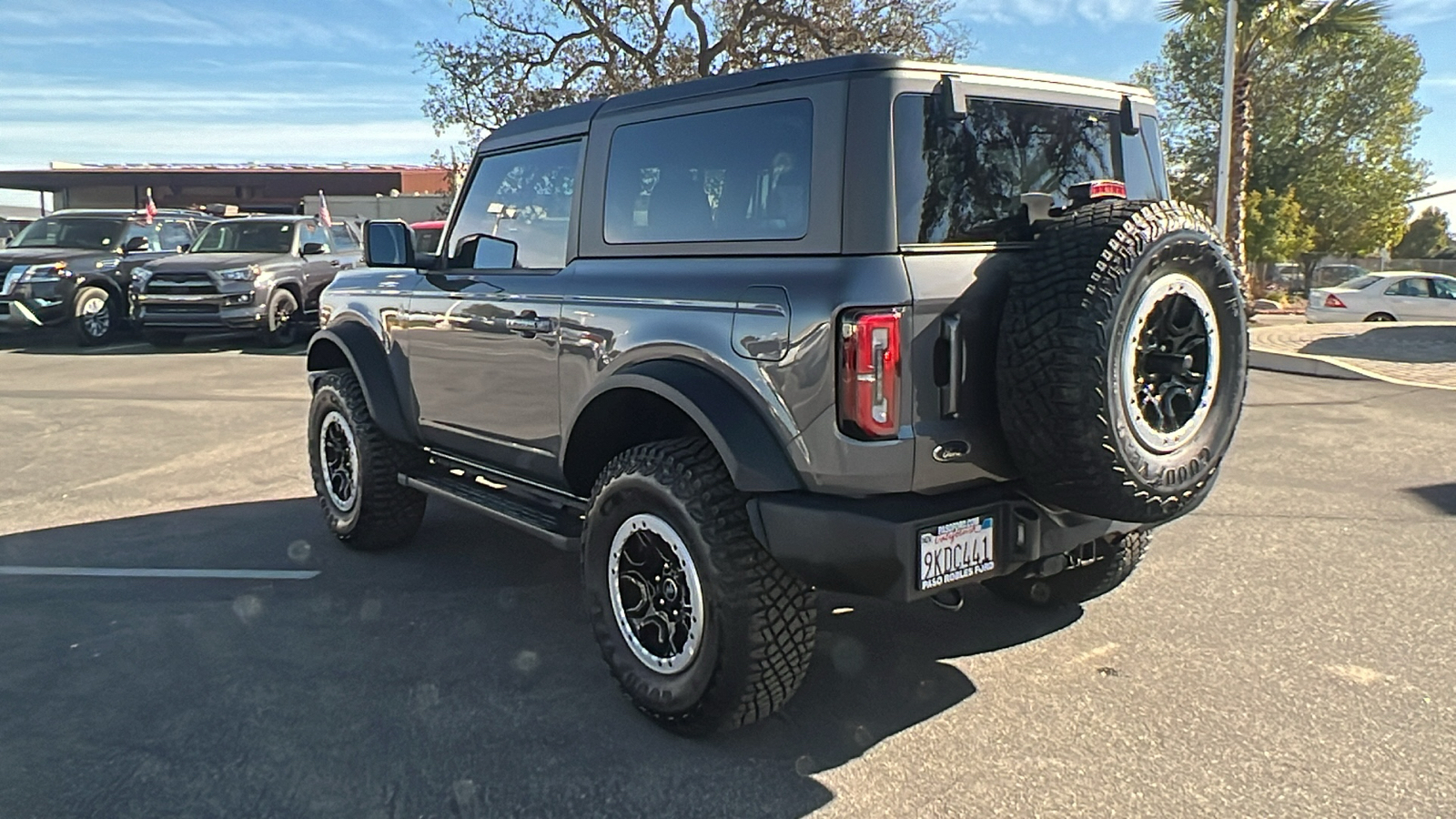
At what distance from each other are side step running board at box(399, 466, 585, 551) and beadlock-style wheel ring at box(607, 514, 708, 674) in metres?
0.36

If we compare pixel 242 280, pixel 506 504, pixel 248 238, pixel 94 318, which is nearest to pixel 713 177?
pixel 506 504

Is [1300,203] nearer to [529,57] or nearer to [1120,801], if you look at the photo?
[529,57]

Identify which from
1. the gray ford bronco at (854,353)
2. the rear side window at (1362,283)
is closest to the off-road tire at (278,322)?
the gray ford bronco at (854,353)

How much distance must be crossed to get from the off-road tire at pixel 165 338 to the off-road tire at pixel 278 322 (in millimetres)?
1119

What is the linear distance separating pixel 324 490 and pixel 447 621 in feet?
5.08

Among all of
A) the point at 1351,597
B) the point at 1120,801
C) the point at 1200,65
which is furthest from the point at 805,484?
the point at 1200,65

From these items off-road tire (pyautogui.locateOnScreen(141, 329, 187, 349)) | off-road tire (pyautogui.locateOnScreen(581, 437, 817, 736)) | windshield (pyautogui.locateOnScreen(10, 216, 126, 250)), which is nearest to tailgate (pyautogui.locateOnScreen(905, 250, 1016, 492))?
off-road tire (pyautogui.locateOnScreen(581, 437, 817, 736))

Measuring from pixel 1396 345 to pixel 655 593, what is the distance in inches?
563


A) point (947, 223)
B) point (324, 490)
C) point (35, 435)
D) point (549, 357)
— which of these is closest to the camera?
point (947, 223)

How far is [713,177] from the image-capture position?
351cm

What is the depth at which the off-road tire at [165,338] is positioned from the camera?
1466 centimetres

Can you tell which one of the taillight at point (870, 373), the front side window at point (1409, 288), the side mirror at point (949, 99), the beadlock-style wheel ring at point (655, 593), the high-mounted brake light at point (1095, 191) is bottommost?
the beadlock-style wheel ring at point (655, 593)

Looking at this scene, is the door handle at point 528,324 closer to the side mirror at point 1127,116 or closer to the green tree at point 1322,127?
the side mirror at point 1127,116

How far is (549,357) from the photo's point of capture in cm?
396
